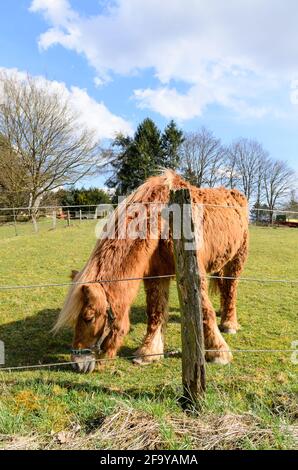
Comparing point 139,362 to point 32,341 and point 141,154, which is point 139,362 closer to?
point 32,341

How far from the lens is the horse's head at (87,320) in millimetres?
3328

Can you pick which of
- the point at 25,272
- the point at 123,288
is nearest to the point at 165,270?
the point at 123,288

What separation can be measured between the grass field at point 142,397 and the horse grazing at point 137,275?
30 centimetres

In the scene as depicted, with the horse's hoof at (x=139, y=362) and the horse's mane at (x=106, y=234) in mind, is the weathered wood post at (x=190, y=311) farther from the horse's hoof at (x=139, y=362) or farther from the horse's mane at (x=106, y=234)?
the horse's hoof at (x=139, y=362)

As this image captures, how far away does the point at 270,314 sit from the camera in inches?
235

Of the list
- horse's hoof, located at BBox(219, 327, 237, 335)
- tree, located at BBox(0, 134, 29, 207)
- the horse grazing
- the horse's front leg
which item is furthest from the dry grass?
tree, located at BBox(0, 134, 29, 207)

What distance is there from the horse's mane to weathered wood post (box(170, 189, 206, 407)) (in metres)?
1.20

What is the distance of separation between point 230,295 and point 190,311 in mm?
3046

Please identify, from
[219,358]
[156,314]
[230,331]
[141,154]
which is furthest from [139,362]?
[141,154]

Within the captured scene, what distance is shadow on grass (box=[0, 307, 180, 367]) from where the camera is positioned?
4.04 meters

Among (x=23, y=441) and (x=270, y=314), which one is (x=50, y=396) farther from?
(x=270, y=314)

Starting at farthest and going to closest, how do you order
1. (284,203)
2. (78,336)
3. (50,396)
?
(284,203) < (78,336) < (50,396)

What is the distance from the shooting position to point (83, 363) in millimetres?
3404

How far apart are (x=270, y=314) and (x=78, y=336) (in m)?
3.81
